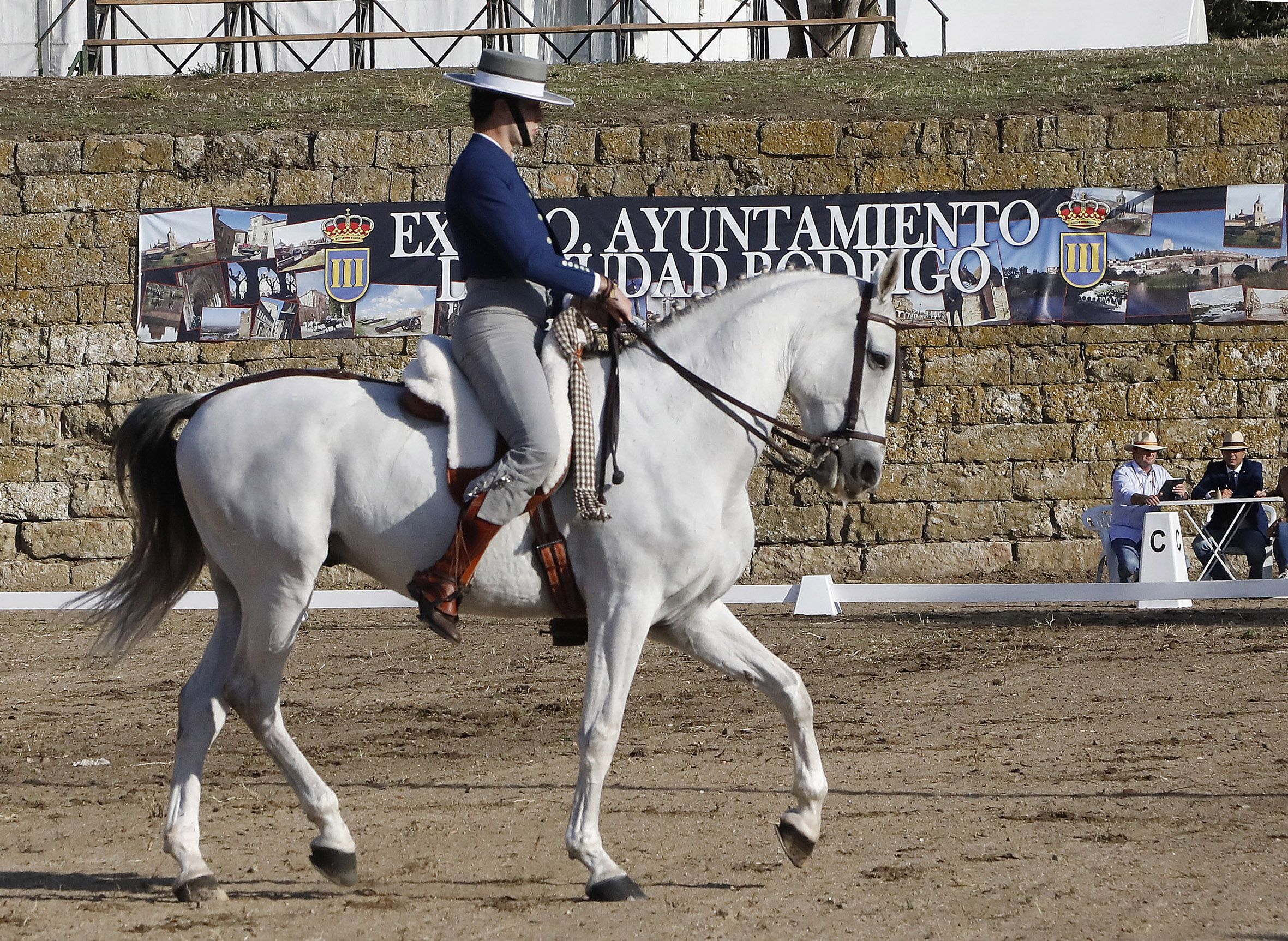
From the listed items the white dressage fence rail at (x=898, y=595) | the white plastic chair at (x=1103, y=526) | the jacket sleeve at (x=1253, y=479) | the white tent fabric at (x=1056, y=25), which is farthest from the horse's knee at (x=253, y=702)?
the white tent fabric at (x=1056, y=25)

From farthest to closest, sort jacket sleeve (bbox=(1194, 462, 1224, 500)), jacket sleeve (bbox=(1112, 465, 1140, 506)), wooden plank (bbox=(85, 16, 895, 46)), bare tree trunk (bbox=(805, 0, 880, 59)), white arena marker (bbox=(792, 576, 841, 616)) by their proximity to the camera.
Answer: bare tree trunk (bbox=(805, 0, 880, 59)) < wooden plank (bbox=(85, 16, 895, 46)) < jacket sleeve (bbox=(1194, 462, 1224, 500)) < jacket sleeve (bbox=(1112, 465, 1140, 506)) < white arena marker (bbox=(792, 576, 841, 616))

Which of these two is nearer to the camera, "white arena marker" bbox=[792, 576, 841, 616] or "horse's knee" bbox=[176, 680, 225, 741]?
"horse's knee" bbox=[176, 680, 225, 741]

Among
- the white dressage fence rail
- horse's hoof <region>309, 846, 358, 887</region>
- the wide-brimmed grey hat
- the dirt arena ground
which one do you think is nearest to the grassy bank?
the white dressage fence rail

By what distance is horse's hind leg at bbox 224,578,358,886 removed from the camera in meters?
4.88

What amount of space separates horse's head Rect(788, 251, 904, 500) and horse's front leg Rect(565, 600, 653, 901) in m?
0.89

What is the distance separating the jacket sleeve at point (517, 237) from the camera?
15.9ft

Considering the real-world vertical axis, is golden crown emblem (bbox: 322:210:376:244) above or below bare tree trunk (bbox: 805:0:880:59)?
below

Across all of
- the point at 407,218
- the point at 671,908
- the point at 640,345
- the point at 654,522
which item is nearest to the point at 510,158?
the point at 640,345

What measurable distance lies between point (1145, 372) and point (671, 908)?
12.0 m

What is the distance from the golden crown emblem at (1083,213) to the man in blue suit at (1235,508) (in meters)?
2.70

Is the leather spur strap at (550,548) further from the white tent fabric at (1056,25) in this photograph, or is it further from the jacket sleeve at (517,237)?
the white tent fabric at (1056,25)

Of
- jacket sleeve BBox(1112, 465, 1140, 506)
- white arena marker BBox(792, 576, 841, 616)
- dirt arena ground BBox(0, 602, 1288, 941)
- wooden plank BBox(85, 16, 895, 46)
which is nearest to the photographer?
dirt arena ground BBox(0, 602, 1288, 941)

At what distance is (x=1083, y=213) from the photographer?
15.4 metres

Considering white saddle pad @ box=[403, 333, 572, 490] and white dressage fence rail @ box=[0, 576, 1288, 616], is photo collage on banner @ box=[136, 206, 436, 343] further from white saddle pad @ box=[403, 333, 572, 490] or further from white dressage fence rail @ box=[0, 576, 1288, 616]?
white saddle pad @ box=[403, 333, 572, 490]
